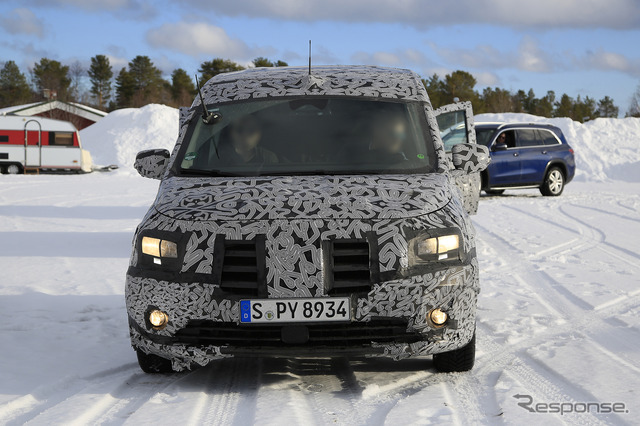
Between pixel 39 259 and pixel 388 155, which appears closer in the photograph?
pixel 388 155

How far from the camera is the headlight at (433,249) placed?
14.1 ft

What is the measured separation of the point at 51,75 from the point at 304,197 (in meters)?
97.8

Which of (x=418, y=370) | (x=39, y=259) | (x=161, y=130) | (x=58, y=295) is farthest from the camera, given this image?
(x=161, y=130)

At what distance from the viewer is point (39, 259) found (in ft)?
32.8

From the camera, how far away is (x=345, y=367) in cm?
501

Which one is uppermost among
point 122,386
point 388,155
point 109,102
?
point 109,102

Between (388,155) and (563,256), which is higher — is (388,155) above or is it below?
above

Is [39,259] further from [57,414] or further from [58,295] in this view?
[57,414]

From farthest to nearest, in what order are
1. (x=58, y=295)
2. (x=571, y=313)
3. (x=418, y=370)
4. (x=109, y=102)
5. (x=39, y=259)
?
(x=109, y=102)
(x=39, y=259)
(x=58, y=295)
(x=571, y=313)
(x=418, y=370)

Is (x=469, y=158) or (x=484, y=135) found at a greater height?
(x=484, y=135)

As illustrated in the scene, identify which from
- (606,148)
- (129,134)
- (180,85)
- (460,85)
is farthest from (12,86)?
(606,148)

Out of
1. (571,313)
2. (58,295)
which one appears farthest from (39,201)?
(571,313)

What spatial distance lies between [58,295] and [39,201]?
40.5ft

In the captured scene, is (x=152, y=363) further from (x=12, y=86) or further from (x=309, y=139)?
(x=12, y=86)
